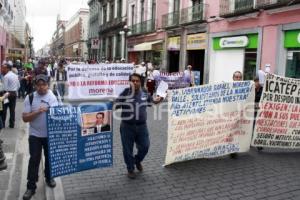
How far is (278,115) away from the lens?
25.8 feet

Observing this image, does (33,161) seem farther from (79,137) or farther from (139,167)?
(139,167)

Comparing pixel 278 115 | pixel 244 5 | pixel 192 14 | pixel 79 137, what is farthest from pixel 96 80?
pixel 192 14

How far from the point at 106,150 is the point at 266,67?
11.5m

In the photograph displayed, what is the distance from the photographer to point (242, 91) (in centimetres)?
759

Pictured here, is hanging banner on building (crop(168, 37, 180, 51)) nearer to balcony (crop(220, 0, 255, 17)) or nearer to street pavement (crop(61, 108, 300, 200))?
balcony (crop(220, 0, 255, 17))

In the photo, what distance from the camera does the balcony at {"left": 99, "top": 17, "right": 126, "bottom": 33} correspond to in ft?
137

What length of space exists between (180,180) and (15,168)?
2.85 m

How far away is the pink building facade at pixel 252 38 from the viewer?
15.6m

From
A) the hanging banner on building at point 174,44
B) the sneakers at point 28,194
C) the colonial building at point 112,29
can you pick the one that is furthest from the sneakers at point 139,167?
the colonial building at point 112,29

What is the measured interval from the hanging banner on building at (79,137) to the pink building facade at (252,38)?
36.4 ft

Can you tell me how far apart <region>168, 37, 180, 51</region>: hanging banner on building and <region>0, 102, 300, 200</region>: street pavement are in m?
18.4

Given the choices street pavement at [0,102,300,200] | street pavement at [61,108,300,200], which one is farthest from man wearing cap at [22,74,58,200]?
street pavement at [61,108,300,200]

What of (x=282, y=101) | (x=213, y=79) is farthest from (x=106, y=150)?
(x=213, y=79)

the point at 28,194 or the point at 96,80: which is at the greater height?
the point at 96,80
